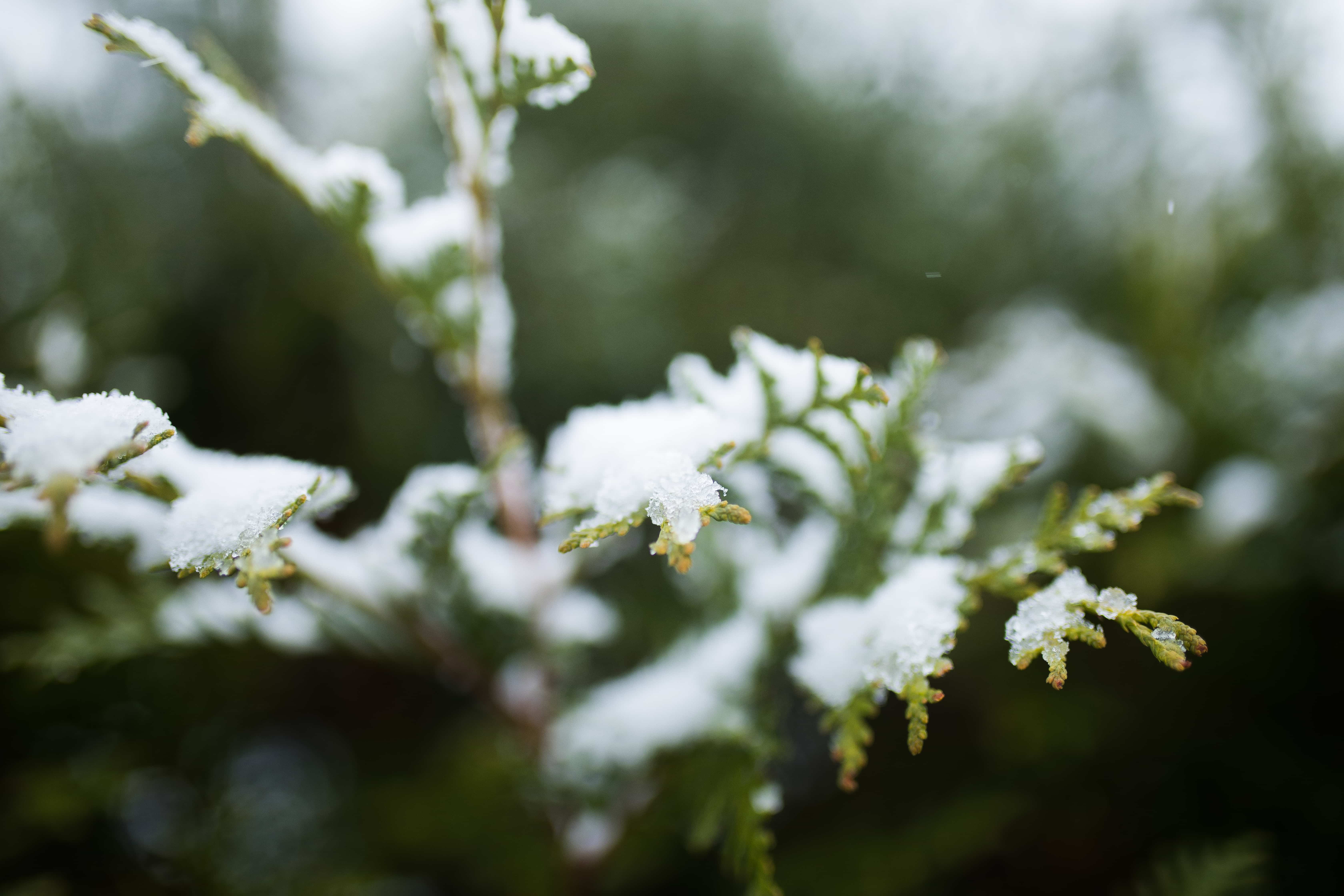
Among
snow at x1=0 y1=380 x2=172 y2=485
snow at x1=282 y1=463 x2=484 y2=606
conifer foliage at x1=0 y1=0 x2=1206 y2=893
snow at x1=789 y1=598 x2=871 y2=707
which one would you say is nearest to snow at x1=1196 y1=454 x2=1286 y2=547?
conifer foliage at x1=0 y1=0 x2=1206 y2=893

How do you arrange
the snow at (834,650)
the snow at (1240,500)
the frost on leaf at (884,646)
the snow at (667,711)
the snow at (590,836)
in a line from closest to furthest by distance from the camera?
the frost on leaf at (884,646), the snow at (834,650), the snow at (667,711), the snow at (590,836), the snow at (1240,500)

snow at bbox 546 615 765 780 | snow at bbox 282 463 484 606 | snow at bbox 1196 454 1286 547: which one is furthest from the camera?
snow at bbox 1196 454 1286 547

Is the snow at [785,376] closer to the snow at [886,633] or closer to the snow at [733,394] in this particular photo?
the snow at [733,394]

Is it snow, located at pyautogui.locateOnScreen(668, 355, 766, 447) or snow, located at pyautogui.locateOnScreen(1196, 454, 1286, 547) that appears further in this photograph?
snow, located at pyautogui.locateOnScreen(1196, 454, 1286, 547)

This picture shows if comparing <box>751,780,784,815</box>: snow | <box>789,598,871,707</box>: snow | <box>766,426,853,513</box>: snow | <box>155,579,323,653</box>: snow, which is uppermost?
<box>766,426,853,513</box>: snow

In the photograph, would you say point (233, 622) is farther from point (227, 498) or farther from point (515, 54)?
point (515, 54)

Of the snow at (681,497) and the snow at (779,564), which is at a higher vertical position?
the snow at (779,564)

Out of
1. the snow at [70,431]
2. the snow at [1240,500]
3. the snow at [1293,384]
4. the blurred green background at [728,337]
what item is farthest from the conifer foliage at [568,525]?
the snow at [1293,384]

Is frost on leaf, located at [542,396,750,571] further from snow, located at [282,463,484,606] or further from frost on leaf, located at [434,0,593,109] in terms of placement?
frost on leaf, located at [434,0,593,109]

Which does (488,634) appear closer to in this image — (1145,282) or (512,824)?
(512,824)
